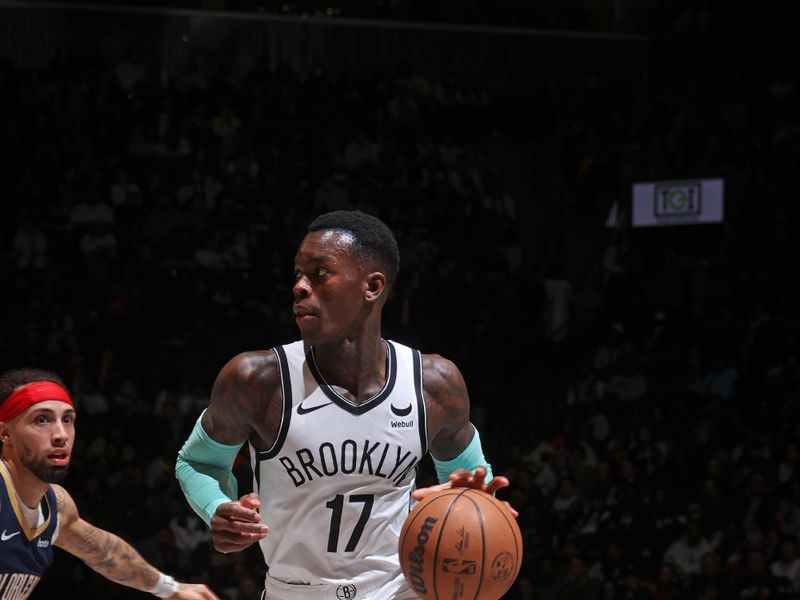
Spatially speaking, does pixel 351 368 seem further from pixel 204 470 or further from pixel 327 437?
pixel 204 470

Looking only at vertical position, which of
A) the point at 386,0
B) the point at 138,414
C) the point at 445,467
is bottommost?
the point at 138,414

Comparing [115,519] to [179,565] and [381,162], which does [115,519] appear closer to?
[179,565]

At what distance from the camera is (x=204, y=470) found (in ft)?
13.9

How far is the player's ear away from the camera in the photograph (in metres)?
4.17

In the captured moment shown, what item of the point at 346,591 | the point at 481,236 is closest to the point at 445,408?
the point at 346,591

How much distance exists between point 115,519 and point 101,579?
20.3 inches

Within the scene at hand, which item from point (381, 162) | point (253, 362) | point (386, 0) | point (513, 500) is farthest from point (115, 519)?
point (386, 0)

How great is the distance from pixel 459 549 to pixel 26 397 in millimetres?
1811

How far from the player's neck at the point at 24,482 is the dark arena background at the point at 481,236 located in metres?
5.52

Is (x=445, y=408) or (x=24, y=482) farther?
(x=24, y=482)

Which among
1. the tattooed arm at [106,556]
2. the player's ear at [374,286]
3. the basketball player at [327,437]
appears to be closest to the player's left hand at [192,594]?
the tattooed arm at [106,556]

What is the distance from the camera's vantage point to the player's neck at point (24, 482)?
456cm

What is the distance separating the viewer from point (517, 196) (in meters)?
15.9

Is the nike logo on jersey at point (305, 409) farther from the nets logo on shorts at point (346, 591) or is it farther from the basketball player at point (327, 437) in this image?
the nets logo on shorts at point (346, 591)
